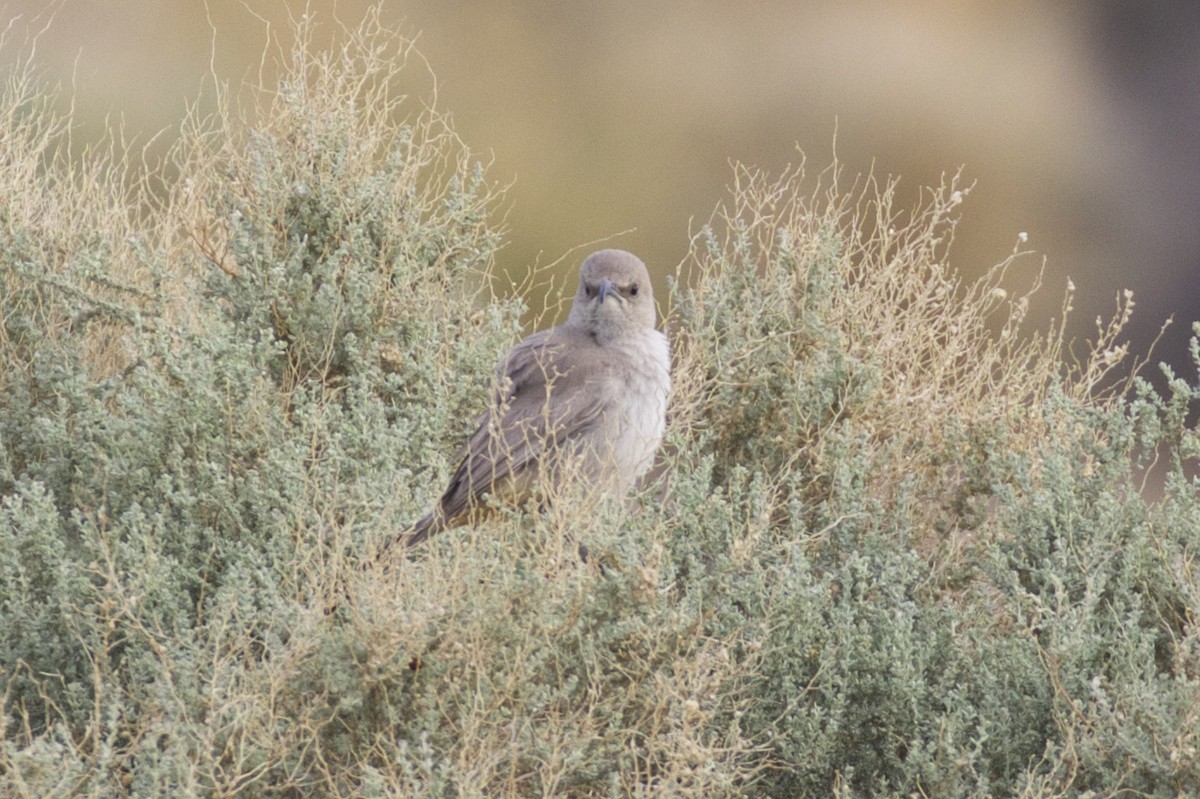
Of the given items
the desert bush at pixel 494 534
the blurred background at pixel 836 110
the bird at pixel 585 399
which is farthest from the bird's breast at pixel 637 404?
the blurred background at pixel 836 110

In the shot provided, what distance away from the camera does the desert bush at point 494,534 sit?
3729 mm

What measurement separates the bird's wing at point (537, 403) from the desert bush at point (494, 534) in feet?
0.62

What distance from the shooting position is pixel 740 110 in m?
14.2

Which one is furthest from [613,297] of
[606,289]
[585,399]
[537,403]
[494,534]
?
[494,534]

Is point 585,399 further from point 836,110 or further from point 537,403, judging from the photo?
point 836,110

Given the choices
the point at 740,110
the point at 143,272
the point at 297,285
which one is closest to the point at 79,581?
the point at 297,285

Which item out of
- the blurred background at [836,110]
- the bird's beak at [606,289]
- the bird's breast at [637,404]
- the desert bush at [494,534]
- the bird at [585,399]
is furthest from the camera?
the blurred background at [836,110]

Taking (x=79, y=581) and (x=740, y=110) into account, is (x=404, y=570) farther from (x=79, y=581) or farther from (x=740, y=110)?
(x=740, y=110)

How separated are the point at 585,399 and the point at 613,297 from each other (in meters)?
0.49

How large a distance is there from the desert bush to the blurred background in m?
5.91

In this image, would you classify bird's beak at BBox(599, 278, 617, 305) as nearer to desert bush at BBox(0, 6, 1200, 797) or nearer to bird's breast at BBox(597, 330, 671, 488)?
bird's breast at BBox(597, 330, 671, 488)

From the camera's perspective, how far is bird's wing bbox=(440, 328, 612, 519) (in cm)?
507

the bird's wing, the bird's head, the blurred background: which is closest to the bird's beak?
the bird's head

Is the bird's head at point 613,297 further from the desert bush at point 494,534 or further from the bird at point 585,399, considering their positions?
the desert bush at point 494,534
